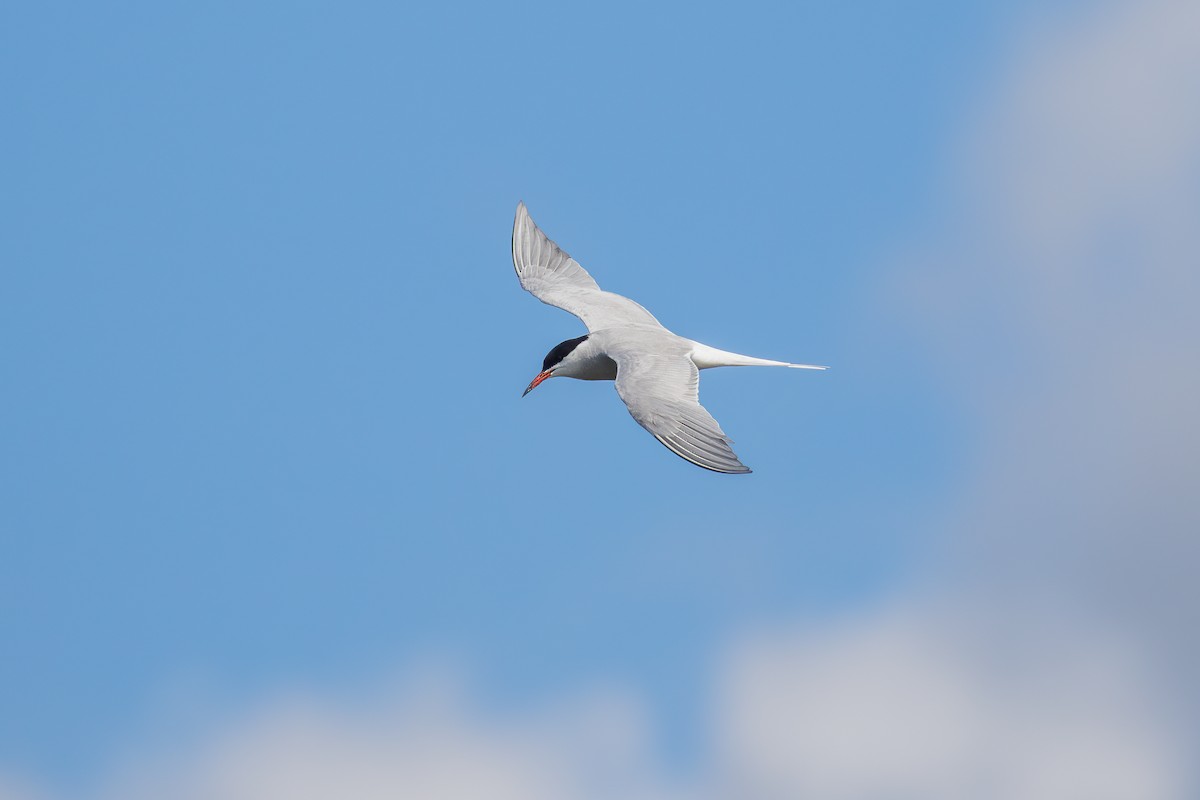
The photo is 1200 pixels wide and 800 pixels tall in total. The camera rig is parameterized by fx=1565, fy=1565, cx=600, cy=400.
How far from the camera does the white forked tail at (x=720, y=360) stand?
17.2 metres

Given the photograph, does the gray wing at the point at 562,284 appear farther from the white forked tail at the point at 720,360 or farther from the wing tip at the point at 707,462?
the wing tip at the point at 707,462

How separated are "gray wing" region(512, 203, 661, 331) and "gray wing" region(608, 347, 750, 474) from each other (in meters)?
1.92

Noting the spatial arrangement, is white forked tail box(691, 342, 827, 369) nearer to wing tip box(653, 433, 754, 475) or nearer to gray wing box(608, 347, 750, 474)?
gray wing box(608, 347, 750, 474)

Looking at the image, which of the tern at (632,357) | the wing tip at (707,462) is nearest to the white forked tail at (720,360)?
the tern at (632,357)

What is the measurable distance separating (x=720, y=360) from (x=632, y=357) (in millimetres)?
1232

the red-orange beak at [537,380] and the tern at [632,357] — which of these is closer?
the tern at [632,357]

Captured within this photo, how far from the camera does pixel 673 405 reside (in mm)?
15211

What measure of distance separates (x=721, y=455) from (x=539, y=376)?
15.1 ft

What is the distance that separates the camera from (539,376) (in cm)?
1820

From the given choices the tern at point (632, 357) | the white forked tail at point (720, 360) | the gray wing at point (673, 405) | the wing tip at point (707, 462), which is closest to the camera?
the wing tip at point (707, 462)

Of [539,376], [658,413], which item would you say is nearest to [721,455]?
[658,413]

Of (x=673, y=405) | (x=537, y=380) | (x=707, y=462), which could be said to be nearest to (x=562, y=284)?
(x=537, y=380)

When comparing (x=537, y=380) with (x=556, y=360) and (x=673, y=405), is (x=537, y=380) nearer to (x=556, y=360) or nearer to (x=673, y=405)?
(x=556, y=360)

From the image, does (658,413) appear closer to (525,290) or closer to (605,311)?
(605,311)
